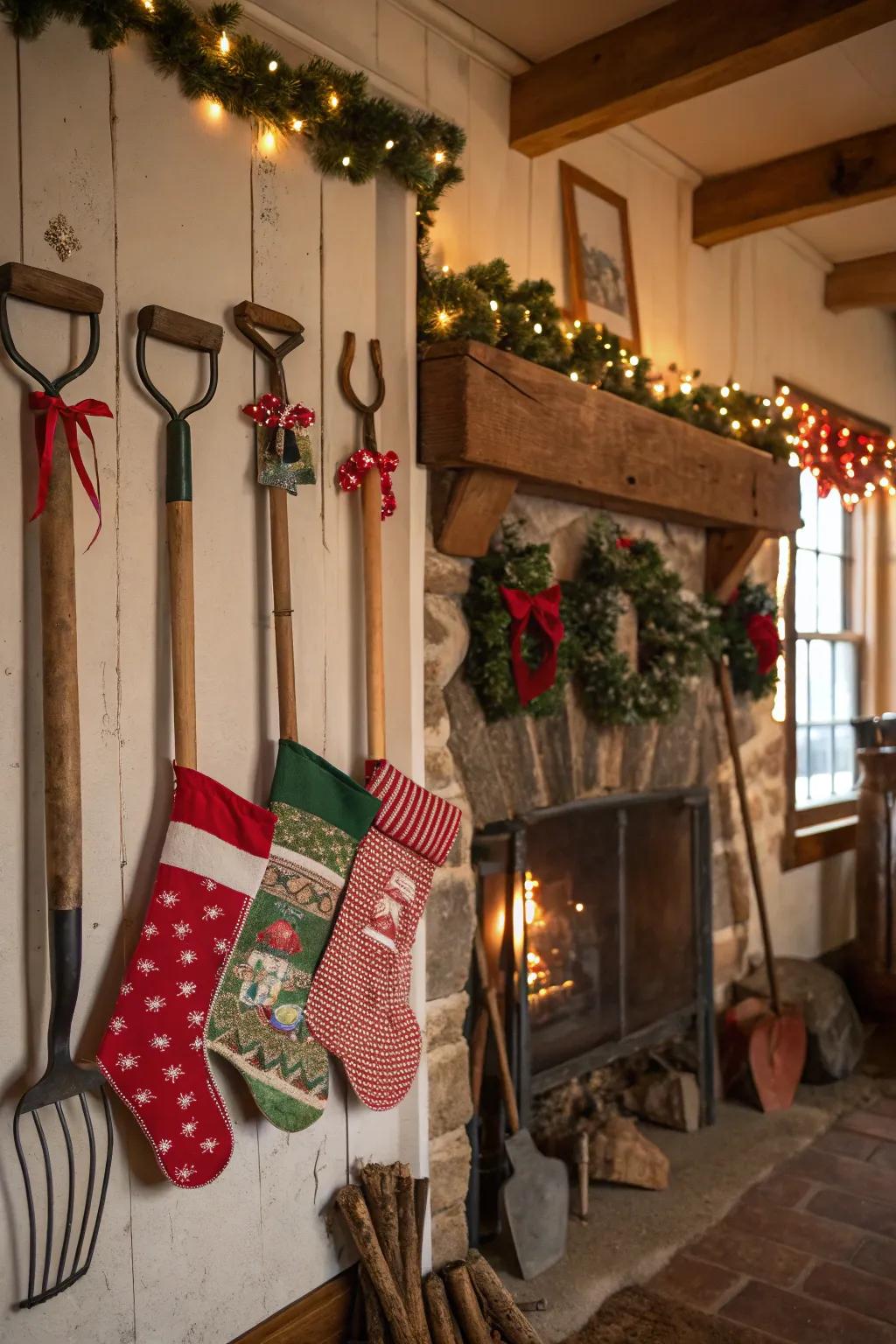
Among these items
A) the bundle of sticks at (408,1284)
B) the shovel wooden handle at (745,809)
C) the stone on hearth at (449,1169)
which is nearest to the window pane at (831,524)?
the shovel wooden handle at (745,809)

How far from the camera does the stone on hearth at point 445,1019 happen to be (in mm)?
2262

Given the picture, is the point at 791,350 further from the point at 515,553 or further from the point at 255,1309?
the point at 255,1309

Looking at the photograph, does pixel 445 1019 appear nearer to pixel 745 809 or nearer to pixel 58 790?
pixel 58 790

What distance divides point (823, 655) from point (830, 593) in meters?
0.26

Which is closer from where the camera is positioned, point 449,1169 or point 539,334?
point 449,1169

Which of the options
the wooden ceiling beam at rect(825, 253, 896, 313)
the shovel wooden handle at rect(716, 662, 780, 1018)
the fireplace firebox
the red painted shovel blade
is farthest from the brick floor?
the wooden ceiling beam at rect(825, 253, 896, 313)

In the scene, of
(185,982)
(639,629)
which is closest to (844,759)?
(639,629)

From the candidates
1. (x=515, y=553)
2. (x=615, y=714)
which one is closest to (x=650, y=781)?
(x=615, y=714)

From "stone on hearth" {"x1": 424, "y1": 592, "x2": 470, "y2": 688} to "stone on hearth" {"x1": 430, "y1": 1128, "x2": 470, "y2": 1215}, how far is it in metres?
0.95

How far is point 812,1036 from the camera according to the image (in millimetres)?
3406

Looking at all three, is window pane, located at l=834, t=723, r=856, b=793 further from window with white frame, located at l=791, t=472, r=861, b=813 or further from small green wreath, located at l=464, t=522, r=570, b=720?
small green wreath, located at l=464, t=522, r=570, b=720

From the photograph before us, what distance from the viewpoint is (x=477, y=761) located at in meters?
2.41

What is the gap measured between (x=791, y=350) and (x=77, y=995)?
336 cm

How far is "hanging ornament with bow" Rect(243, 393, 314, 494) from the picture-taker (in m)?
1.89
